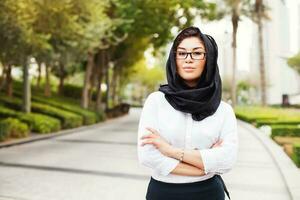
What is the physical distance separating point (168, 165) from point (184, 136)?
0.18 metres

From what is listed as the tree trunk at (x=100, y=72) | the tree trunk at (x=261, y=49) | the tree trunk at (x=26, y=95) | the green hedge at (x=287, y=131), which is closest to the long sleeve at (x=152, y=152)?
the green hedge at (x=287, y=131)

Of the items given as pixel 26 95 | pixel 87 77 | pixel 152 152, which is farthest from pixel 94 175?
pixel 87 77

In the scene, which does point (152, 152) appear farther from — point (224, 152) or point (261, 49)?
point (261, 49)

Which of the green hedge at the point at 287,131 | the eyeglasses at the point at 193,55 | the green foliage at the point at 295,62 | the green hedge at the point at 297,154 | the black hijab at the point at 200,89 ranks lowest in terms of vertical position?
the green hedge at the point at 287,131

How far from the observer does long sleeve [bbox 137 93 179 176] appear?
8.49 ft

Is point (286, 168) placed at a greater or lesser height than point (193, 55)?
lesser

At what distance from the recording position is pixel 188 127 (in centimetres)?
260

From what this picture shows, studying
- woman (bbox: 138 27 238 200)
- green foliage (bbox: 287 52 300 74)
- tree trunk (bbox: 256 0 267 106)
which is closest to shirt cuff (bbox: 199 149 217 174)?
woman (bbox: 138 27 238 200)

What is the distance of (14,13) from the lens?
13.9m

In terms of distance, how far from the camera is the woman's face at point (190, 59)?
102 inches

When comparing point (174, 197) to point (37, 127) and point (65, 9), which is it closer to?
point (65, 9)

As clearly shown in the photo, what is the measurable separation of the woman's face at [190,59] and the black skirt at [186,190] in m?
0.55

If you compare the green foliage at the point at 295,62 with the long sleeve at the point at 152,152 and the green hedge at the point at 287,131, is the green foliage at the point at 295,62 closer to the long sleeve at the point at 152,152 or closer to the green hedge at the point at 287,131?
the green hedge at the point at 287,131

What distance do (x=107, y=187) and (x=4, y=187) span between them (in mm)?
1741
